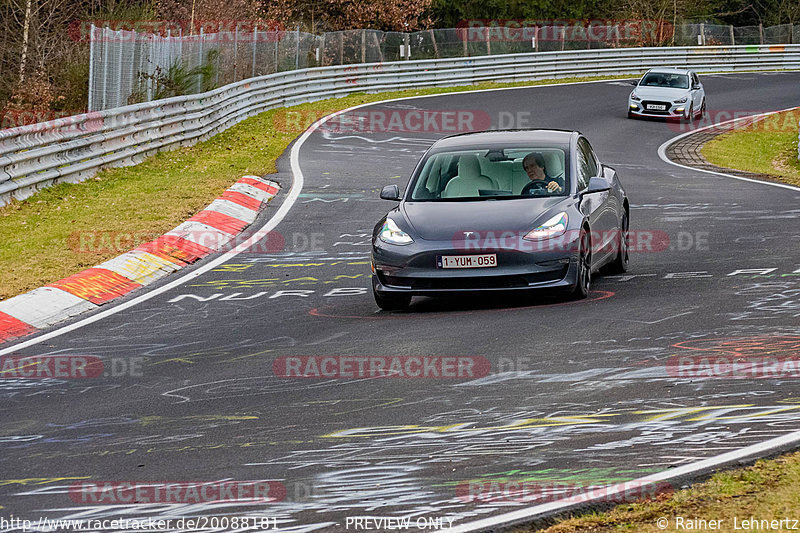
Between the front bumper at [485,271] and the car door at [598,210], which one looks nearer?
the front bumper at [485,271]

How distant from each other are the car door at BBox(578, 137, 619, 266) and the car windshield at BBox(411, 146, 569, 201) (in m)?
0.28

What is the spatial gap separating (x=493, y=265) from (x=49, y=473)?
4.68 metres

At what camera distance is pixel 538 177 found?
10953mm

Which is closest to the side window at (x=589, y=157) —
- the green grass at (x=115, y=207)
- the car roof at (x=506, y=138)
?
the car roof at (x=506, y=138)

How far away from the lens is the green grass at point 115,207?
12.6 meters

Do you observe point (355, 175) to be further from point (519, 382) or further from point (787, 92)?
point (787, 92)

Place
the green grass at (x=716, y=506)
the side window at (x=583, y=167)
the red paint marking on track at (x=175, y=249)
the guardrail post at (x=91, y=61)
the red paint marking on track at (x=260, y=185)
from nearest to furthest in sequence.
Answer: the green grass at (x=716, y=506), the side window at (x=583, y=167), the red paint marking on track at (x=175, y=249), the red paint marking on track at (x=260, y=185), the guardrail post at (x=91, y=61)

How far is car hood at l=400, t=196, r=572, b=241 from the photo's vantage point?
32.9 feet

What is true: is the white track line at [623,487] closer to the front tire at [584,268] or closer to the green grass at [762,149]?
the front tire at [584,268]

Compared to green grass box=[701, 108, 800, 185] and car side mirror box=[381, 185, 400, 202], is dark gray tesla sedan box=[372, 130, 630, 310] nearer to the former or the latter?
car side mirror box=[381, 185, 400, 202]

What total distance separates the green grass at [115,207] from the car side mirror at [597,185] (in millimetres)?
5332

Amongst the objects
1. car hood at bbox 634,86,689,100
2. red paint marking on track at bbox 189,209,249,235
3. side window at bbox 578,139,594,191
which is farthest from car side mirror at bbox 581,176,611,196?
car hood at bbox 634,86,689,100

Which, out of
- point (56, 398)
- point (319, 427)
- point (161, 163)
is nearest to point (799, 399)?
point (319, 427)

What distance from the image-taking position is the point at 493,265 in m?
9.85
